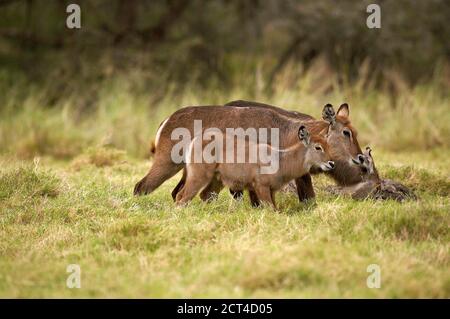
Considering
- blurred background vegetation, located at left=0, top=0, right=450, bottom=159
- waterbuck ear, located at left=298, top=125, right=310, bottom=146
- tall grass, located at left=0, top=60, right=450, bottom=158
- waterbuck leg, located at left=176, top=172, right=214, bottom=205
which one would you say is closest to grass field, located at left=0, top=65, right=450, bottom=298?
waterbuck leg, located at left=176, top=172, right=214, bottom=205

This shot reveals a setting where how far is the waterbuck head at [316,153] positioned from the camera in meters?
7.12

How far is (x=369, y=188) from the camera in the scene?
24.7 ft

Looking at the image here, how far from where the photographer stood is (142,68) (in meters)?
16.7

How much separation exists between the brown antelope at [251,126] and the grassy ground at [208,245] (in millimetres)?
Result: 198

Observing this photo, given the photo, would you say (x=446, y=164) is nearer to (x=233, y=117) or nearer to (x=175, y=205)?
(x=233, y=117)

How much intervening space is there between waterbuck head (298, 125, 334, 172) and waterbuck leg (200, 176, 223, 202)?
2.90 feet

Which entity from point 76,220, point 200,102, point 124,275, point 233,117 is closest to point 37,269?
point 124,275

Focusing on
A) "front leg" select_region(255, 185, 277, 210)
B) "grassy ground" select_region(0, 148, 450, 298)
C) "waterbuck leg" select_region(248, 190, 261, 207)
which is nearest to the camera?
"grassy ground" select_region(0, 148, 450, 298)

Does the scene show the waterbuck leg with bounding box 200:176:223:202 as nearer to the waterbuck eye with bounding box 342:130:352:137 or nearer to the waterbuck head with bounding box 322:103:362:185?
the waterbuck head with bounding box 322:103:362:185

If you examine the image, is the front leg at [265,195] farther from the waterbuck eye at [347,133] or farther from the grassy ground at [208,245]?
the waterbuck eye at [347,133]

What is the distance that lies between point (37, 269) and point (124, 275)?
637 mm

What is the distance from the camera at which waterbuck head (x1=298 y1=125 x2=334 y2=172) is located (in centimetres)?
712

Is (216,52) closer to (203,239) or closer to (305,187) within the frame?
(305,187)

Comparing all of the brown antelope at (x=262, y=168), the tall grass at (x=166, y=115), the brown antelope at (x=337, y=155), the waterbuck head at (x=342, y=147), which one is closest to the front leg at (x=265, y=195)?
the brown antelope at (x=262, y=168)
